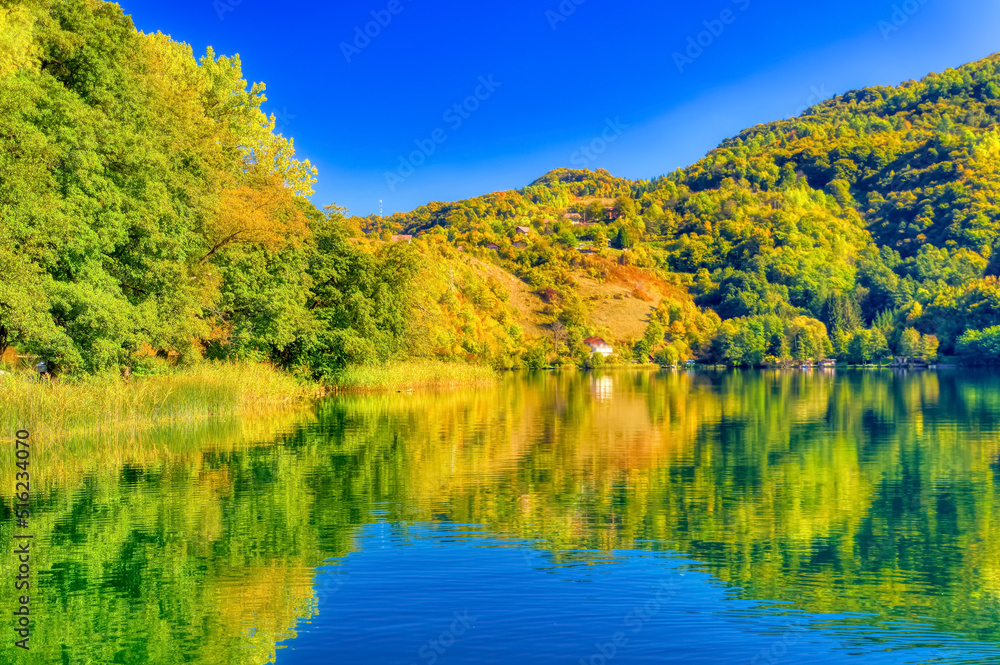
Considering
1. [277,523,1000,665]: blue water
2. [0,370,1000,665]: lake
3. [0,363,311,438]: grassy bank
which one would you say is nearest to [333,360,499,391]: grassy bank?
[0,363,311,438]: grassy bank

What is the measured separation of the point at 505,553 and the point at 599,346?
5774 inches

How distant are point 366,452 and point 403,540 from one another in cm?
1237

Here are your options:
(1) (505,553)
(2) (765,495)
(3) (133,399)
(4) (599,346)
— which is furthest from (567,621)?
(4) (599,346)

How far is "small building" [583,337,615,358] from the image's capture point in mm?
155913

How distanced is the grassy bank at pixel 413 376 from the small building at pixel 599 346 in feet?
235

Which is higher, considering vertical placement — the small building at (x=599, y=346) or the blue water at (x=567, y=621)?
the small building at (x=599, y=346)

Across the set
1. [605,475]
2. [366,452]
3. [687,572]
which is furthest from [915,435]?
[687,572]

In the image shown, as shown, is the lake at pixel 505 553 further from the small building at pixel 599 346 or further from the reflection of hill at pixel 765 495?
the small building at pixel 599 346

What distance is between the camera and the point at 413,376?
6900 centimetres

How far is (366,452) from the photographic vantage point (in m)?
27.5

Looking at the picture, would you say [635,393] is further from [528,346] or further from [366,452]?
[528,346]

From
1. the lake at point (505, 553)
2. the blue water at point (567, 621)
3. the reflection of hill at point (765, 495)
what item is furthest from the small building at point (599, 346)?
the blue water at point (567, 621)

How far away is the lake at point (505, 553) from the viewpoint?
33.5 feet

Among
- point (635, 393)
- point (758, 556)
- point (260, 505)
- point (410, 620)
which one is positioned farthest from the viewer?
point (635, 393)
